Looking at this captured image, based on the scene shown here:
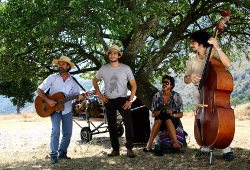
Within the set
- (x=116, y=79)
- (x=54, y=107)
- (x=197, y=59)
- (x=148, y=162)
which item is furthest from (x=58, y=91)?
(x=197, y=59)

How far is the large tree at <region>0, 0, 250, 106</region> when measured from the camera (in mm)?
6199

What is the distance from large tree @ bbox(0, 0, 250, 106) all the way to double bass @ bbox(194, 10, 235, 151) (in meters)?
1.42

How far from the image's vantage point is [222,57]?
6.31 meters

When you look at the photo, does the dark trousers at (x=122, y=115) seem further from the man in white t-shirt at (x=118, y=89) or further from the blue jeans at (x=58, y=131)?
the blue jeans at (x=58, y=131)

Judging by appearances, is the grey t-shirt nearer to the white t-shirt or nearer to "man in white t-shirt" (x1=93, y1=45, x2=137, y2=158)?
"man in white t-shirt" (x1=93, y1=45, x2=137, y2=158)

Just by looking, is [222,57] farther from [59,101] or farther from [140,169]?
[59,101]

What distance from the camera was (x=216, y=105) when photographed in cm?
609

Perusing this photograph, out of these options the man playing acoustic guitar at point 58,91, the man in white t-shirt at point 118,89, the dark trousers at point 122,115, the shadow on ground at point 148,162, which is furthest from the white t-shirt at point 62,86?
the shadow on ground at point 148,162

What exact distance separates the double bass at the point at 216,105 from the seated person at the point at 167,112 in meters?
1.67

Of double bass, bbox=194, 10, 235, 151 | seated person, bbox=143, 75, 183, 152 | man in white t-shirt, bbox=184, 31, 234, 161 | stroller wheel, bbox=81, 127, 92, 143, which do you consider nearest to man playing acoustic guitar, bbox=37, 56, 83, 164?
seated person, bbox=143, 75, 183, 152

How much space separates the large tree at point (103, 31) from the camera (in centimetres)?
620

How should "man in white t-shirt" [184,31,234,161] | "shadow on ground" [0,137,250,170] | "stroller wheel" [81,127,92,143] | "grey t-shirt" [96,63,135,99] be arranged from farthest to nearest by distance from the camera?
1. "stroller wheel" [81,127,92,143]
2. "grey t-shirt" [96,63,135,99]
3. "shadow on ground" [0,137,250,170]
4. "man in white t-shirt" [184,31,234,161]

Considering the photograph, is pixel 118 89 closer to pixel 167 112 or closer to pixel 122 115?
pixel 122 115

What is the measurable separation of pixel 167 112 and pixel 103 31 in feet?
7.70
